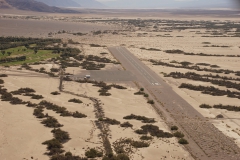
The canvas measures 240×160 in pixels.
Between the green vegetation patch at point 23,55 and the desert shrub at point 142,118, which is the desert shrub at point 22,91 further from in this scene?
the green vegetation patch at point 23,55

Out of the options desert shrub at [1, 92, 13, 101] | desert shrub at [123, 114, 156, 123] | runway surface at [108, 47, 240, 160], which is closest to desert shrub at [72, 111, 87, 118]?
desert shrub at [123, 114, 156, 123]

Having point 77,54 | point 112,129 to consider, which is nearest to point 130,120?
point 112,129

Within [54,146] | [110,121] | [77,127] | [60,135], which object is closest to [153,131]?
[110,121]

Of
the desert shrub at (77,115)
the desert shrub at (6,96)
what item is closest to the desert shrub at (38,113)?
the desert shrub at (77,115)

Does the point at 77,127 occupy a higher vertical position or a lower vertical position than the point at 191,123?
lower

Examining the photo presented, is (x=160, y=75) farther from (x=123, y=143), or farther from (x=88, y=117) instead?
(x=123, y=143)

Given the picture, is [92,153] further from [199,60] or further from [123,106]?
[199,60]
